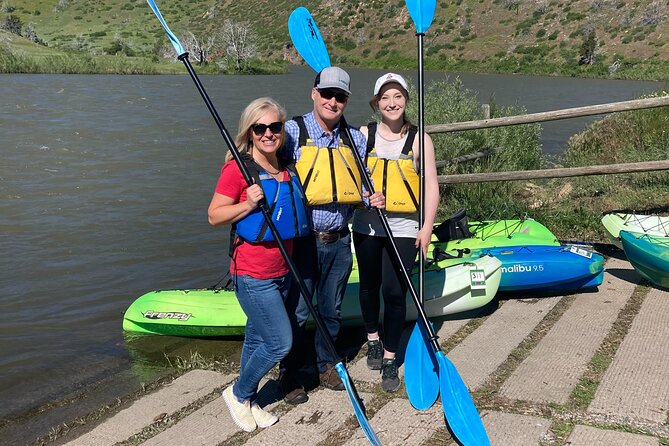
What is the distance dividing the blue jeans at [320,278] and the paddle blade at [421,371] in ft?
1.41

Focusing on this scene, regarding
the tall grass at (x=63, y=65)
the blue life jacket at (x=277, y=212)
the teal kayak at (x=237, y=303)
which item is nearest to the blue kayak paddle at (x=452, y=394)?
the blue life jacket at (x=277, y=212)

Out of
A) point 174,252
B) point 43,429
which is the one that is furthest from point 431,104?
point 43,429

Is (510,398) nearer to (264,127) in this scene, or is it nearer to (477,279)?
(477,279)

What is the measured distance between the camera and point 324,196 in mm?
3168

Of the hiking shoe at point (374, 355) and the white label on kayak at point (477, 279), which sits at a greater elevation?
the white label on kayak at point (477, 279)

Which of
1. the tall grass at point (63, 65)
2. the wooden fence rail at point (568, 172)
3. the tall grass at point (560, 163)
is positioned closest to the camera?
the wooden fence rail at point (568, 172)

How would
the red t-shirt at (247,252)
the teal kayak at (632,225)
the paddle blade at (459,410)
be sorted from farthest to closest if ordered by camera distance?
the teal kayak at (632,225)
the red t-shirt at (247,252)
the paddle blade at (459,410)

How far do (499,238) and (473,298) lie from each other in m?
1.24

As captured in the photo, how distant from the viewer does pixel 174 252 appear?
25.7 feet

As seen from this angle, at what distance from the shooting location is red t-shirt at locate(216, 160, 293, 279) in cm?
287

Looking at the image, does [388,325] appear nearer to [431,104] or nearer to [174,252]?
[174,252]

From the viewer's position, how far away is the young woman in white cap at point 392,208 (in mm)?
3375

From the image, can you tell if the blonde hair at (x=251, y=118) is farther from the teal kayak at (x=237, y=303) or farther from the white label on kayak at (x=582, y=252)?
the white label on kayak at (x=582, y=252)

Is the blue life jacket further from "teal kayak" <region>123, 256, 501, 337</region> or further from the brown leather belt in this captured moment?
"teal kayak" <region>123, 256, 501, 337</region>
